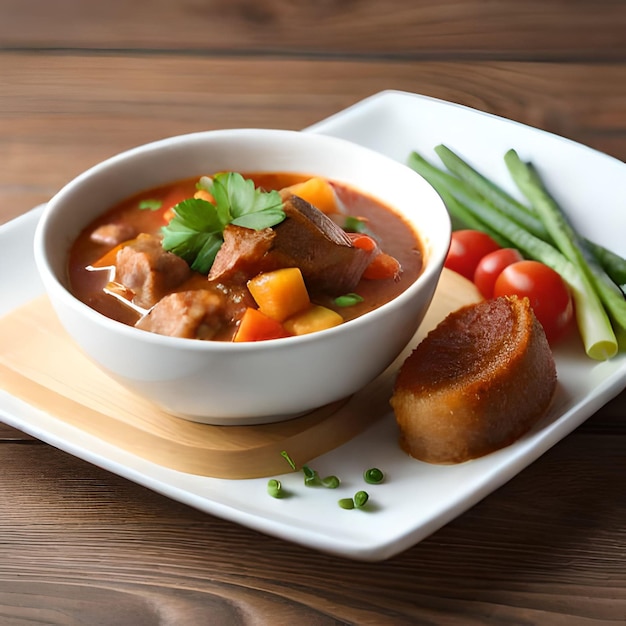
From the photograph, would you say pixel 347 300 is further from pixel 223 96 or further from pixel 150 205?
pixel 223 96

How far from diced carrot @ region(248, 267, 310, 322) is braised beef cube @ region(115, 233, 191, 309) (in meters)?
0.28

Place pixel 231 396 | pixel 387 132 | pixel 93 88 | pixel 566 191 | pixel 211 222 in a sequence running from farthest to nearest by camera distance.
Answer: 1. pixel 93 88
2. pixel 387 132
3. pixel 566 191
4. pixel 211 222
5. pixel 231 396

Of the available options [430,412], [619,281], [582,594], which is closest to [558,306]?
[619,281]

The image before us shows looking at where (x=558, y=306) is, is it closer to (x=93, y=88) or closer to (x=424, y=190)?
(x=424, y=190)

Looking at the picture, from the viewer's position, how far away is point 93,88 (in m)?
6.16

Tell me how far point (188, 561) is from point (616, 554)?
1194 millimetres

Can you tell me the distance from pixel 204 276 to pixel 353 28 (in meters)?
3.94

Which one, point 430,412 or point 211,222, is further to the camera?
point 211,222

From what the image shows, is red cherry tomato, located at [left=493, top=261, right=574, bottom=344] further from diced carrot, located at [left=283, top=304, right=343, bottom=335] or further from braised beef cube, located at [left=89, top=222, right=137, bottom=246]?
braised beef cube, located at [left=89, top=222, right=137, bottom=246]

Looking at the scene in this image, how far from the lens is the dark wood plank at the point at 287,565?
8.95ft

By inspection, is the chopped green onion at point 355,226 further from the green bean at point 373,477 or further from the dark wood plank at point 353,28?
the dark wood plank at point 353,28

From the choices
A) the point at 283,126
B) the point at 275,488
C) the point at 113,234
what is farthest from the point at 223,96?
the point at 275,488

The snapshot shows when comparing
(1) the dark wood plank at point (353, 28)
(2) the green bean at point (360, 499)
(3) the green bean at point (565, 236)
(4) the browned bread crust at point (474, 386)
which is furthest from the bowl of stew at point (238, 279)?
(1) the dark wood plank at point (353, 28)

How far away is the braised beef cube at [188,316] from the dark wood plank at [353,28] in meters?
3.80
